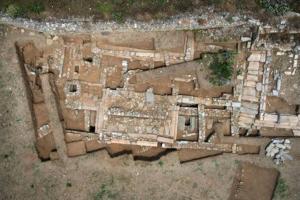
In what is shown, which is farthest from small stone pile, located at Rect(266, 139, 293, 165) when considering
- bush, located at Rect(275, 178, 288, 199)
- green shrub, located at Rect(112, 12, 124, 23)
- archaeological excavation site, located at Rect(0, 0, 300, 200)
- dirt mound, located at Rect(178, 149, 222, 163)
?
green shrub, located at Rect(112, 12, 124, 23)

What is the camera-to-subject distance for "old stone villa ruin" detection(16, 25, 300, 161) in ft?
51.4

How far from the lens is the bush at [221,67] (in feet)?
50.8

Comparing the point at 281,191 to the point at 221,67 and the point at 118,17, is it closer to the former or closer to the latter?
the point at 221,67

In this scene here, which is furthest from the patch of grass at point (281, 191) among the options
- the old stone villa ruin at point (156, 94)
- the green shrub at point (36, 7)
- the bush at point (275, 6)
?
the green shrub at point (36, 7)

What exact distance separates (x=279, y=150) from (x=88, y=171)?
20.7ft

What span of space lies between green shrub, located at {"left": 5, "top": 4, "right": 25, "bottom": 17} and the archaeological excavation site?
38cm

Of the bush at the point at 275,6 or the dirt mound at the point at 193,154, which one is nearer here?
the bush at the point at 275,6

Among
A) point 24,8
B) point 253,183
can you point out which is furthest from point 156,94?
point 24,8

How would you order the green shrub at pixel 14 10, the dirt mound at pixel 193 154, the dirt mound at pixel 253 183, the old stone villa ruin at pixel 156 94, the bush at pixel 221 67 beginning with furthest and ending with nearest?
1. the dirt mound at pixel 193 154
2. the dirt mound at pixel 253 183
3. the old stone villa ruin at pixel 156 94
4. the bush at pixel 221 67
5. the green shrub at pixel 14 10

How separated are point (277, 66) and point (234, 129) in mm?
2510

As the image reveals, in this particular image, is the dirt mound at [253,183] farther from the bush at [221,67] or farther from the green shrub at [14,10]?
the green shrub at [14,10]

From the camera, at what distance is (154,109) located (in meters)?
16.0

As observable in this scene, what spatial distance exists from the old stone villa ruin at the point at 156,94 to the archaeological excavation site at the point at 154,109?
0.03m

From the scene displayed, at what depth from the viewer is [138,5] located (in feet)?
48.9
